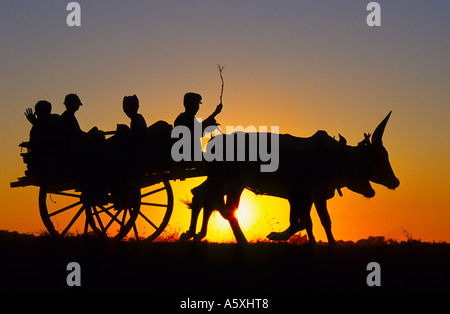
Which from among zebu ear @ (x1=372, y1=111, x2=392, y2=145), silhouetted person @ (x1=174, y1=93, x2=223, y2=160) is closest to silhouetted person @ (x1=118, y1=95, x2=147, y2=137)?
silhouetted person @ (x1=174, y1=93, x2=223, y2=160)

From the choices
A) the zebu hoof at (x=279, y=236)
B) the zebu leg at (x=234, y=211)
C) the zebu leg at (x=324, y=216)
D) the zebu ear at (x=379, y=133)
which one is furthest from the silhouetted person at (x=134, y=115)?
the zebu ear at (x=379, y=133)

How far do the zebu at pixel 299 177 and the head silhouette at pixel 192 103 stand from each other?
3.54ft

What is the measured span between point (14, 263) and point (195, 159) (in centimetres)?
382

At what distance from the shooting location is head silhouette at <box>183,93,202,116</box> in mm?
14078

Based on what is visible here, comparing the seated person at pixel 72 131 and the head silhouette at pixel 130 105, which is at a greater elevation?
the head silhouette at pixel 130 105

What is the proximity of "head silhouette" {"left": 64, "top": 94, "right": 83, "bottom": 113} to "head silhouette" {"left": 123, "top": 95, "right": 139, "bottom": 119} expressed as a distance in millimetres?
958

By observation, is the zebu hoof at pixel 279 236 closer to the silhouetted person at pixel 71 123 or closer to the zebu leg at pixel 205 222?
the zebu leg at pixel 205 222

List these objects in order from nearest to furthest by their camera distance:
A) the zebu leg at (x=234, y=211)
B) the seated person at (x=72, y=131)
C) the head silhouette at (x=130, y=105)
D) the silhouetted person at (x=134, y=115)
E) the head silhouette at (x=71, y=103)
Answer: the zebu leg at (x=234, y=211) → the silhouetted person at (x=134, y=115) → the seated person at (x=72, y=131) → the head silhouette at (x=130, y=105) → the head silhouette at (x=71, y=103)

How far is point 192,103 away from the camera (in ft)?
46.2

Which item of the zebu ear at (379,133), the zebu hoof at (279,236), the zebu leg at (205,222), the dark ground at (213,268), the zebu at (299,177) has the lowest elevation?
the dark ground at (213,268)

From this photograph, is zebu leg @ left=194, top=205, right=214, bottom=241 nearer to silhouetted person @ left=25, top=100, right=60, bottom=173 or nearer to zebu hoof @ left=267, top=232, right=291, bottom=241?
zebu hoof @ left=267, top=232, right=291, bottom=241

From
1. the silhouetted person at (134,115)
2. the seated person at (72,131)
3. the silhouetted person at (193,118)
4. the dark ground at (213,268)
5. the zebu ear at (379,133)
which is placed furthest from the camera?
the zebu ear at (379,133)

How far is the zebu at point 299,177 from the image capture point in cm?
1422

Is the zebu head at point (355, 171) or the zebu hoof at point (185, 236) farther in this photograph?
the zebu head at point (355, 171)
